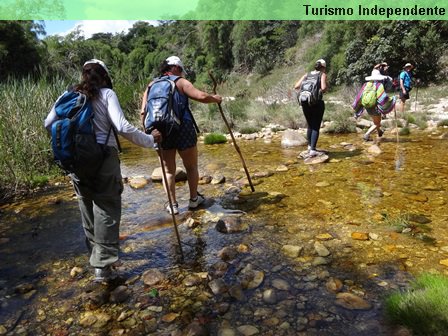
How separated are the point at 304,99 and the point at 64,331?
197 inches

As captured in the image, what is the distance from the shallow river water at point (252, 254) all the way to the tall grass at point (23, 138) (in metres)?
0.60

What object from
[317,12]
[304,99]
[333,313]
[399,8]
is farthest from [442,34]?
[333,313]

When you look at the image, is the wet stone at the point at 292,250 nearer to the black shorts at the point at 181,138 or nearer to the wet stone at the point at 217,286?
the wet stone at the point at 217,286

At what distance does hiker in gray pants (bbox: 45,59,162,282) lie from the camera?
2.85 meters

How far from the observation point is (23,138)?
639cm

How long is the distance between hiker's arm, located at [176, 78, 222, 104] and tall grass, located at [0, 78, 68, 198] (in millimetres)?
3280

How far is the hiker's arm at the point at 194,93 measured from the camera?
3932mm

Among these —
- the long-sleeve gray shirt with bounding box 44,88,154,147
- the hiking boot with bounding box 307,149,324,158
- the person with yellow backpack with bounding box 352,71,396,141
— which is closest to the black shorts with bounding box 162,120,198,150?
the long-sleeve gray shirt with bounding box 44,88,154,147

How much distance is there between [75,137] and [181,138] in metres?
1.64

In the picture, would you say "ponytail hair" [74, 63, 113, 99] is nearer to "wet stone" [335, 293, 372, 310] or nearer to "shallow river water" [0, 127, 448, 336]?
"shallow river water" [0, 127, 448, 336]

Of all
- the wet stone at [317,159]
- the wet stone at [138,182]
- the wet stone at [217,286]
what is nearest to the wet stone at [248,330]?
the wet stone at [217,286]

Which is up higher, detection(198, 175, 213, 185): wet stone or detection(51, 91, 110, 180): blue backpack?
detection(51, 91, 110, 180): blue backpack

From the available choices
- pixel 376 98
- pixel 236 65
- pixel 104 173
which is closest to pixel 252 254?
pixel 104 173

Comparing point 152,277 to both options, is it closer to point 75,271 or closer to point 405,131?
point 75,271
